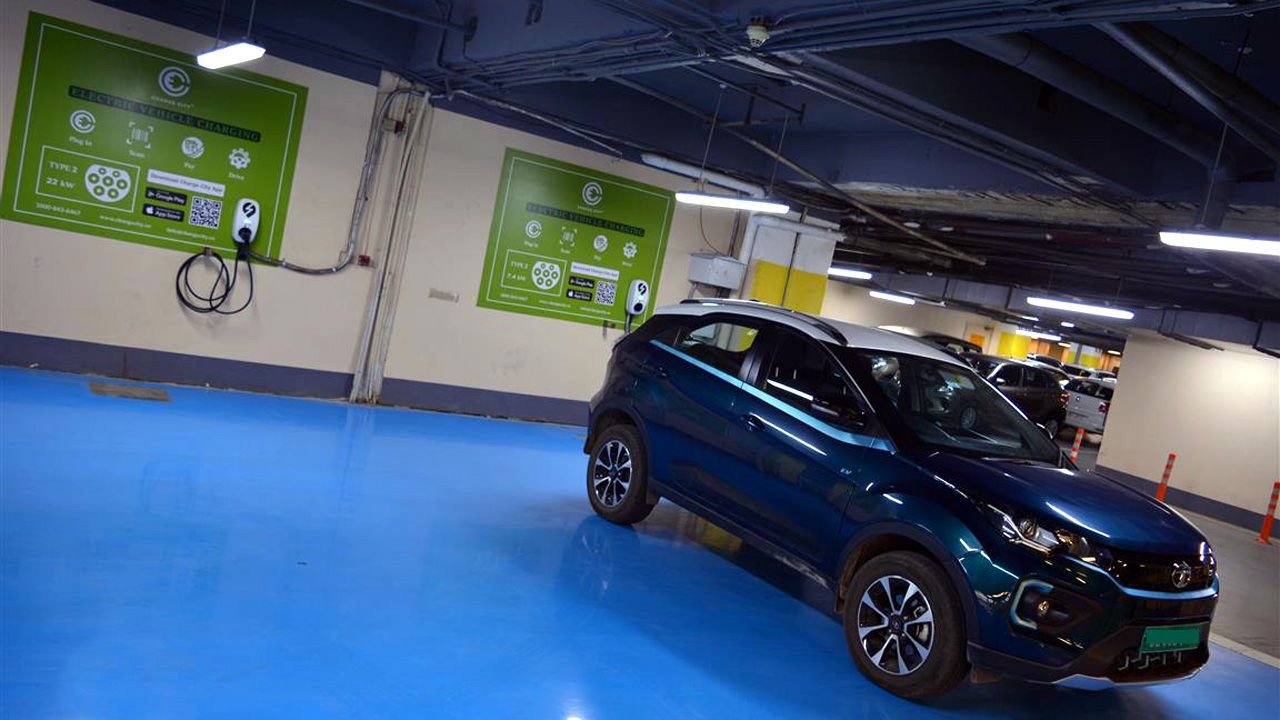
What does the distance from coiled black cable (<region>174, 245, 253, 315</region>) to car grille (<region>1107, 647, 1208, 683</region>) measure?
315 inches

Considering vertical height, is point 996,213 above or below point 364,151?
above

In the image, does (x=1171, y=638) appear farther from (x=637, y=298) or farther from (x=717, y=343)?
(x=637, y=298)

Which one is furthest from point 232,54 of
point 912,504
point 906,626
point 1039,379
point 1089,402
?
point 1089,402

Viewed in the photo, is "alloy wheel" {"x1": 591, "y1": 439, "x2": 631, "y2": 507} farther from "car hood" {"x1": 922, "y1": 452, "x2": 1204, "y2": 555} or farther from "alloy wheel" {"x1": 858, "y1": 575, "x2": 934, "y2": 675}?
"car hood" {"x1": 922, "y1": 452, "x2": 1204, "y2": 555}

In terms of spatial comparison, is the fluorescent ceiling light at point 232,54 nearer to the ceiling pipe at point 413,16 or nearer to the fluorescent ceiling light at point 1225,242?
the ceiling pipe at point 413,16

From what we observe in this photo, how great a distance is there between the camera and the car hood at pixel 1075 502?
418 centimetres

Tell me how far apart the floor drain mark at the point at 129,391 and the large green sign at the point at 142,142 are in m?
1.35

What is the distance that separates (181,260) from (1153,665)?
8.37 m

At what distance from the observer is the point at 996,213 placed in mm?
10273

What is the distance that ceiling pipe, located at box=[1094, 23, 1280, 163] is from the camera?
4.52 metres

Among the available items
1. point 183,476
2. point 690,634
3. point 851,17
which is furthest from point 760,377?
point 183,476

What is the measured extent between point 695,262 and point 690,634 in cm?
741

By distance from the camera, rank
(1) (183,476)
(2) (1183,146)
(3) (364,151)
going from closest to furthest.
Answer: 1. (1) (183,476)
2. (2) (1183,146)
3. (3) (364,151)

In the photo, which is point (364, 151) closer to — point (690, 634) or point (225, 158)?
point (225, 158)
